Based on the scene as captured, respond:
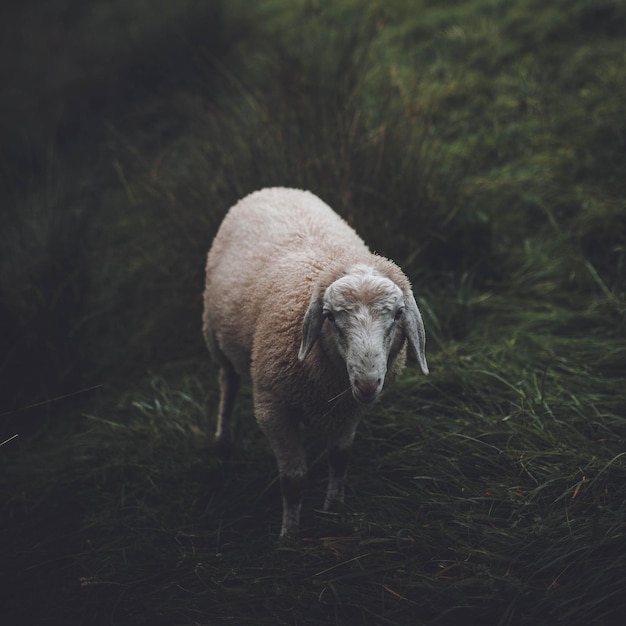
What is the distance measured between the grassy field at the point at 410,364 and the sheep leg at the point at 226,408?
147mm

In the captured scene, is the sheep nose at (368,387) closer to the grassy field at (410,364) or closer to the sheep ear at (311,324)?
the sheep ear at (311,324)

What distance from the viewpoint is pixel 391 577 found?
2.14 meters

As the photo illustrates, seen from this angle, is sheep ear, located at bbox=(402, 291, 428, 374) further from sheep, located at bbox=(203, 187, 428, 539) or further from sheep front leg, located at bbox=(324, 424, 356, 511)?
sheep front leg, located at bbox=(324, 424, 356, 511)

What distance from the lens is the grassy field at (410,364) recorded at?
7.20 feet

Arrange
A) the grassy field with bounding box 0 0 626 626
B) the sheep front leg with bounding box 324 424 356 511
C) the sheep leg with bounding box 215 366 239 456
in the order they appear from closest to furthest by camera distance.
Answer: the grassy field with bounding box 0 0 626 626 < the sheep front leg with bounding box 324 424 356 511 < the sheep leg with bounding box 215 366 239 456

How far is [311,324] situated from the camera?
2207 mm

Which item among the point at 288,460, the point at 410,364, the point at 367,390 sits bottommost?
the point at 410,364

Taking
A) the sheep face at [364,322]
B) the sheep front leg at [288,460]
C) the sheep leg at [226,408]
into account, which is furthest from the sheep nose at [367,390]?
the sheep leg at [226,408]

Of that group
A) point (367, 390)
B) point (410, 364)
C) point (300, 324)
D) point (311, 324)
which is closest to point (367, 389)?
point (367, 390)

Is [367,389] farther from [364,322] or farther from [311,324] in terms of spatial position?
[311,324]

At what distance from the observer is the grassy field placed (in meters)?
2.20

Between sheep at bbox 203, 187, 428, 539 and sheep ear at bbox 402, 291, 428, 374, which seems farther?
sheep ear at bbox 402, 291, 428, 374

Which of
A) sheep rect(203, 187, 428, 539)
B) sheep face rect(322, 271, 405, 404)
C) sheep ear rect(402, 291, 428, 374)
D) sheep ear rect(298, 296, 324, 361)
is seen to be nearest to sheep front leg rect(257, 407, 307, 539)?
sheep rect(203, 187, 428, 539)

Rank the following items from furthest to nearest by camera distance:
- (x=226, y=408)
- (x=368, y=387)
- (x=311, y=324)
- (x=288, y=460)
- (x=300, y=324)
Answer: (x=226, y=408) → (x=288, y=460) → (x=300, y=324) → (x=311, y=324) → (x=368, y=387)
